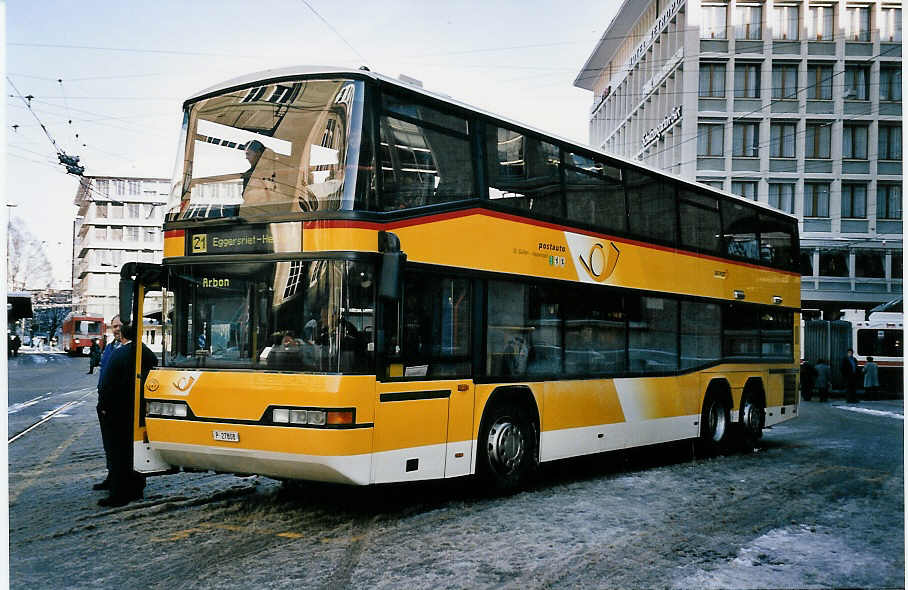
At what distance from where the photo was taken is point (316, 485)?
9773mm

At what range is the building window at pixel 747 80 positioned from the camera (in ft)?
135

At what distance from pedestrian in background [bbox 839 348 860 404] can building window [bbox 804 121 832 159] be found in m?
7.77

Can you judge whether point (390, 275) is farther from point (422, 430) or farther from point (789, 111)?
point (789, 111)

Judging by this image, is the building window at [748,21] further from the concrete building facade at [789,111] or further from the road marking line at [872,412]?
the road marking line at [872,412]

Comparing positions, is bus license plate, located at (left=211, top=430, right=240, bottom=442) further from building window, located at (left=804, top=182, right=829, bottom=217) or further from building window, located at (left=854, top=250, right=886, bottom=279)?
building window, located at (left=804, top=182, right=829, bottom=217)

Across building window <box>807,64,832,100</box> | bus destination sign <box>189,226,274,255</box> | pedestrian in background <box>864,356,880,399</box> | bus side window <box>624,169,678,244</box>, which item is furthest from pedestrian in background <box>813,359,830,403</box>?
bus destination sign <box>189,226,274,255</box>

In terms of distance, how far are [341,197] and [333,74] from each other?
3.65 ft

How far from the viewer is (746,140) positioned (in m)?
A: 43.5

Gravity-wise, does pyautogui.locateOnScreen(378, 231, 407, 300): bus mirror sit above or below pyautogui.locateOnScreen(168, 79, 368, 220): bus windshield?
below

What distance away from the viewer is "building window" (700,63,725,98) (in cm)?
4400

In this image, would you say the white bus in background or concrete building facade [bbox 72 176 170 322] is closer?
the white bus in background

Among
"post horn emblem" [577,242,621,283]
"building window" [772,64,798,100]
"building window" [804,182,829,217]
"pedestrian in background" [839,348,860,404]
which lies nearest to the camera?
"post horn emblem" [577,242,621,283]

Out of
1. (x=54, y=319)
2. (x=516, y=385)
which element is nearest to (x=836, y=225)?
(x=516, y=385)

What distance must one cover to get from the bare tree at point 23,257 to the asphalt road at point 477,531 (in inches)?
272
